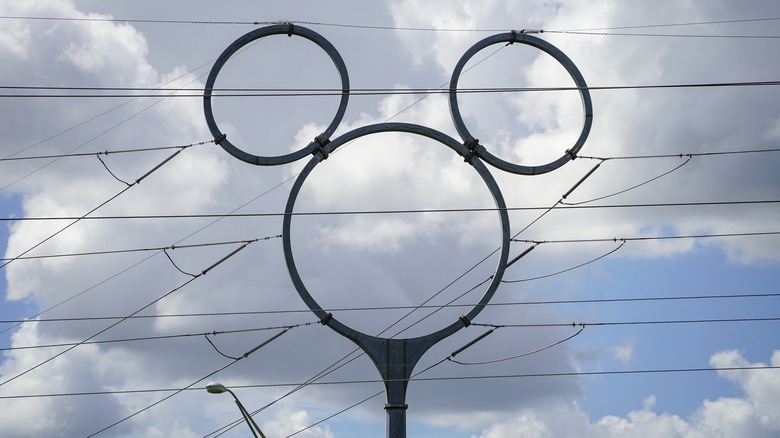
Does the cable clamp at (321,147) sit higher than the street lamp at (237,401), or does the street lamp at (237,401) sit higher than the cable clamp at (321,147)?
the cable clamp at (321,147)

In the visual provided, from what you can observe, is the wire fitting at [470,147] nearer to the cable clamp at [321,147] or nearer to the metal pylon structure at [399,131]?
the metal pylon structure at [399,131]

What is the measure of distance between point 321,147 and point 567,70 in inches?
370

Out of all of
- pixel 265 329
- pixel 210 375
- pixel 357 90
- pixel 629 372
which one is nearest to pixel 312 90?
pixel 357 90

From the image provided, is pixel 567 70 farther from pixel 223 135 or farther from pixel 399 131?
pixel 223 135

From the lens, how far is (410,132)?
3847cm

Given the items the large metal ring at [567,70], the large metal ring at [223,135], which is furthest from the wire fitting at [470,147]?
the large metal ring at [223,135]

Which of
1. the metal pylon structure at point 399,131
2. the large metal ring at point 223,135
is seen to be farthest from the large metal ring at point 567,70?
the large metal ring at point 223,135

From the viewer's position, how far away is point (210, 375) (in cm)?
4128

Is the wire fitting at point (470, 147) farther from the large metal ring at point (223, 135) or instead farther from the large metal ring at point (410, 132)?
the large metal ring at point (223, 135)

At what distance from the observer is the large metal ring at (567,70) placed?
39.0m

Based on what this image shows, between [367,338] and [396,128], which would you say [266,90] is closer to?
[396,128]

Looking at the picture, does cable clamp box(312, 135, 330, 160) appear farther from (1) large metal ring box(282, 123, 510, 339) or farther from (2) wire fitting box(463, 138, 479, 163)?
(2) wire fitting box(463, 138, 479, 163)

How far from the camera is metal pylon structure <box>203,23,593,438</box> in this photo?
37219 mm

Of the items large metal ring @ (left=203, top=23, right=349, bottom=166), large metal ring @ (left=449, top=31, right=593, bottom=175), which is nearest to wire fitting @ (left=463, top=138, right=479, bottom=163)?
large metal ring @ (left=449, top=31, right=593, bottom=175)
